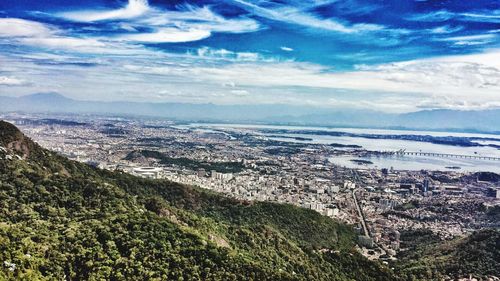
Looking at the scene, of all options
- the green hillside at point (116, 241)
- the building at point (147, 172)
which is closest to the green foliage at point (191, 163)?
the building at point (147, 172)

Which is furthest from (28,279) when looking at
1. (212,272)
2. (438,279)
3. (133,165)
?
(133,165)

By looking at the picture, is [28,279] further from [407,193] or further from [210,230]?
[407,193]

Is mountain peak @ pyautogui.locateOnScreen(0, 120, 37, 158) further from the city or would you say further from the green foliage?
the green foliage

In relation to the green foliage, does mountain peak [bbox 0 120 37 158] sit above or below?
above

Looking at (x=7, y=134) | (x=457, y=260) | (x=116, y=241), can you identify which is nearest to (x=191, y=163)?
(x=7, y=134)

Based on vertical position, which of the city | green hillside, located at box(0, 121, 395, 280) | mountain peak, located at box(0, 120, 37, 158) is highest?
mountain peak, located at box(0, 120, 37, 158)

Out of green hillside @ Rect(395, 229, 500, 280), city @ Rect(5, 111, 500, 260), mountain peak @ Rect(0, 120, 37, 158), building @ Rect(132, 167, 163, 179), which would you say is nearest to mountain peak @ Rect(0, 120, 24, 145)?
mountain peak @ Rect(0, 120, 37, 158)

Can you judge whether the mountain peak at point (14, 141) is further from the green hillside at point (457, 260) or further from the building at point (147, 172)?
the building at point (147, 172)

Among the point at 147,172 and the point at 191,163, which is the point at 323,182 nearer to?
the point at 191,163
